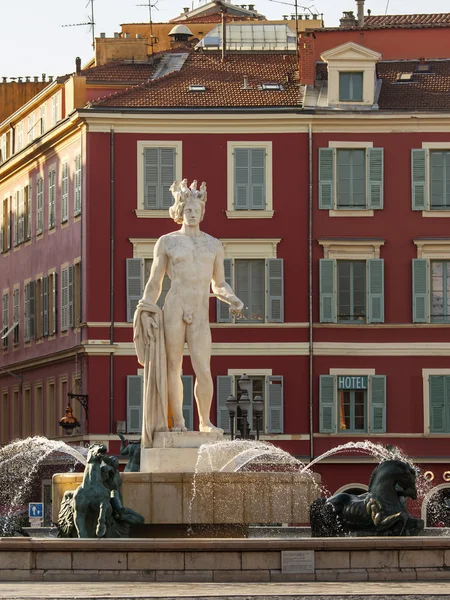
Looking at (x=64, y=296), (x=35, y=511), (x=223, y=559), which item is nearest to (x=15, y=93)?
(x=64, y=296)

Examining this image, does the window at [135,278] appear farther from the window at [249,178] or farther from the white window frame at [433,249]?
the white window frame at [433,249]

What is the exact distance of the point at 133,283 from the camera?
210 ft

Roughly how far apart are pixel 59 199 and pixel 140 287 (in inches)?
242

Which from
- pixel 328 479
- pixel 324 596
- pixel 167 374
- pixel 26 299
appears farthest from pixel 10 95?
pixel 324 596

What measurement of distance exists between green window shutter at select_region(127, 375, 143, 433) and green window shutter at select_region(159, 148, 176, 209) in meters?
5.25

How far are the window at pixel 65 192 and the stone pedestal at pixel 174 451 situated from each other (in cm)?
3628

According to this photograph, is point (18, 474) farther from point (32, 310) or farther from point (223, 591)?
point (223, 591)

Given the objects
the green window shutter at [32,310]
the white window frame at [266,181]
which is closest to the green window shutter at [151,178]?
the white window frame at [266,181]

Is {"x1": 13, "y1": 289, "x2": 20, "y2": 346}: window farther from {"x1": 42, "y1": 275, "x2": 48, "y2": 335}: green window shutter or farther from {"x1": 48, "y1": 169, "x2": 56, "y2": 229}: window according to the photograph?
{"x1": 48, "y1": 169, "x2": 56, "y2": 229}: window

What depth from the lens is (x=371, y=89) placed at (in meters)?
65.4

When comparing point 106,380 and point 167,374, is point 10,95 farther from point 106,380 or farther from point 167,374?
point 167,374

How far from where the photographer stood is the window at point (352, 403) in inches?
2496

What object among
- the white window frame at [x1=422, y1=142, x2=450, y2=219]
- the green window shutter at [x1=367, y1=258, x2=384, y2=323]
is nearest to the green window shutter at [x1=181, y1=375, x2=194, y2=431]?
the green window shutter at [x1=367, y1=258, x2=384, y2=323]

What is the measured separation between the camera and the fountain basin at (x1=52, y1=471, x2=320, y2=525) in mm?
29969
